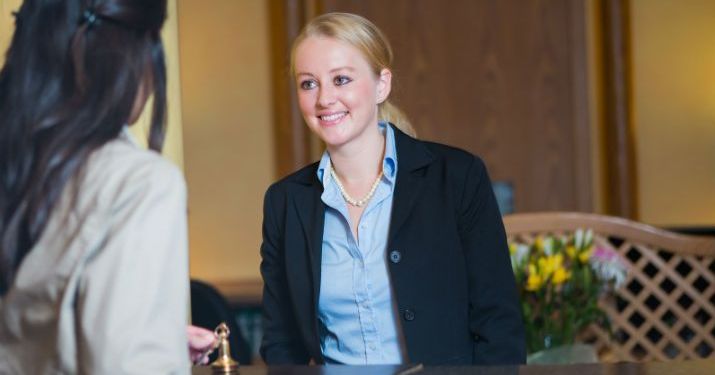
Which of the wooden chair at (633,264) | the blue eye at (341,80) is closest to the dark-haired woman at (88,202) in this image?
the blue eye at (341,80)

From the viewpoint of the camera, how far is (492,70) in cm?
562

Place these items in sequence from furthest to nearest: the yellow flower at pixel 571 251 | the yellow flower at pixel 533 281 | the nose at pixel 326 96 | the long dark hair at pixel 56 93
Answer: the yellow flower at pixel 571 251, the yellow flower at pixel 533 281, the nose at pixel 326 96, the long dark hair at pixel 56 93

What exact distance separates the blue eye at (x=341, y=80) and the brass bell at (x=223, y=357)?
49 centimetres

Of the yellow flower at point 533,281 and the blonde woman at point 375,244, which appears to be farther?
the yellow flower at point 533,281

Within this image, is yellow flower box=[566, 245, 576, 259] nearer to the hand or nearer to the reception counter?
the reception counter

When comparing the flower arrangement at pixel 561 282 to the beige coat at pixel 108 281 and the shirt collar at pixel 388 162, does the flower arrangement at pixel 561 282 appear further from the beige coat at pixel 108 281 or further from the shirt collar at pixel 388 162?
the beige coat at pixel 108 281

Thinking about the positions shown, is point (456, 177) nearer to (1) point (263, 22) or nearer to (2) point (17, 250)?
(2) point (17, 250)

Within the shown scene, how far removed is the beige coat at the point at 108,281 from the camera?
1.41 metres

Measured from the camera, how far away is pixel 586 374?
69.1 inches

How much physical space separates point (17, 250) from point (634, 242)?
2.53m

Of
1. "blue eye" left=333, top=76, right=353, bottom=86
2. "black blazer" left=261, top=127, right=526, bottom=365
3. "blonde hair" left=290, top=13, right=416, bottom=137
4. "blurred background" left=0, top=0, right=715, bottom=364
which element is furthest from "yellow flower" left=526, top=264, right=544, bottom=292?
"blurred background" left=0, top=0, right=715, bottom=364

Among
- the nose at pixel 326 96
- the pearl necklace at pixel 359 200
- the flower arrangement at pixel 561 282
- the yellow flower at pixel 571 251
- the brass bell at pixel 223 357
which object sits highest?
the nose at pixel 326 96

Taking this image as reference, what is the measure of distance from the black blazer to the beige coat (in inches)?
24.1

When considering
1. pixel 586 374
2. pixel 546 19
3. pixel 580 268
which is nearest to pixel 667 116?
pixel 546 19
